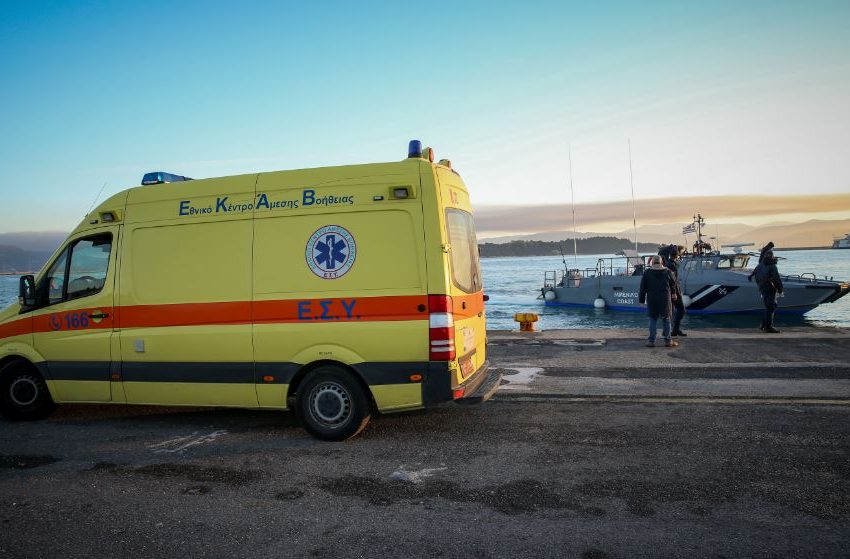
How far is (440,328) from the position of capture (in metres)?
5.14

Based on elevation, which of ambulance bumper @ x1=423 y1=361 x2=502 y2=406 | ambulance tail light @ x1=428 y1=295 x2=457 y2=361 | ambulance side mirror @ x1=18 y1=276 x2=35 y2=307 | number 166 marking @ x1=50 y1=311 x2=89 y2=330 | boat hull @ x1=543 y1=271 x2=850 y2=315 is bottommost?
boat hull @ x1=543 y1=271 x2=850 y2=315

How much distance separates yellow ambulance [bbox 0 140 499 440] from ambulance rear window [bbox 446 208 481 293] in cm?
3

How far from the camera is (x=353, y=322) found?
17.6ft

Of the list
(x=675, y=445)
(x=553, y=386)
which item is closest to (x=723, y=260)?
(x=553, y=386)

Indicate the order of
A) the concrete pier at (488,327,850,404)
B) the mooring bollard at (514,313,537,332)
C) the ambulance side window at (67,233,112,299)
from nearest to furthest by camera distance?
the ambulance side window at (67,233,112,299)
the concrete pier at (488,327,850,404)
the mooring bollard at (514,313,537,332)

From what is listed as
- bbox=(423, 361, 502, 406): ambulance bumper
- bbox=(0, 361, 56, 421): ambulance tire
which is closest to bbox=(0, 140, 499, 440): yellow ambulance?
bbox=(423, 361, 502, 406): ambulance bumper

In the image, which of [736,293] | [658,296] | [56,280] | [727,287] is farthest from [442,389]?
[736,293]

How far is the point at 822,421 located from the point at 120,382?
24.0 ft

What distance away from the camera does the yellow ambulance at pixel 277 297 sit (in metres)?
5.27

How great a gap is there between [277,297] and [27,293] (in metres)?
3.32

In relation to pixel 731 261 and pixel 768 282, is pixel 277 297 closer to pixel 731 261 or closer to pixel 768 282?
pixel 768 282

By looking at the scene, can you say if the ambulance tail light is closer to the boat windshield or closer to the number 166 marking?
the number 166 marking

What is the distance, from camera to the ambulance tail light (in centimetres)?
514

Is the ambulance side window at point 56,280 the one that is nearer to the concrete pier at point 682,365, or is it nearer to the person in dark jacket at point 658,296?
the concrete pier at point 682,365
